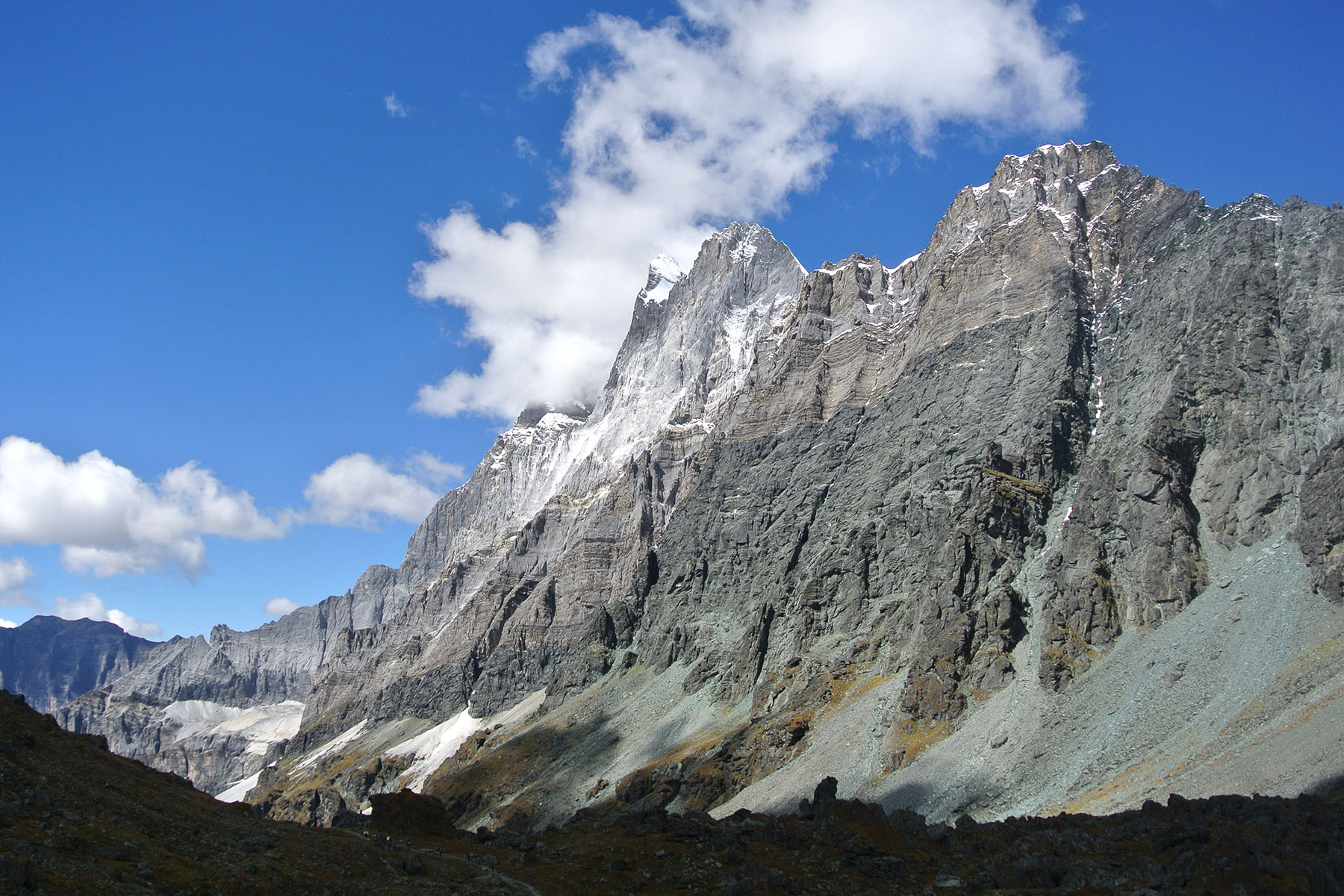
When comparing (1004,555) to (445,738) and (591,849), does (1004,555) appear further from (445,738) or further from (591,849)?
(445,738)

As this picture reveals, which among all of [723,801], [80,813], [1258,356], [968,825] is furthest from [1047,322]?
[80,813]

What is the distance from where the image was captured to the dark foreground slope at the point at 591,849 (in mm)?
20562

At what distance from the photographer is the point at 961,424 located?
123 metres

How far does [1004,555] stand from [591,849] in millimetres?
77895

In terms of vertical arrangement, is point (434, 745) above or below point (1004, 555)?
below

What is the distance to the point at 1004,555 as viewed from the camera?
9612 cm

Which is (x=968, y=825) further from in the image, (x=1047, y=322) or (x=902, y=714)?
(x=1047, y=322)

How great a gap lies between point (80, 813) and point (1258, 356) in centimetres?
10752

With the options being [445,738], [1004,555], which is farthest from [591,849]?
[445,738]

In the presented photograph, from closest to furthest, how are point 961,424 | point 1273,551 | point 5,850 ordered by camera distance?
1. point 5,850
2. point 1273,551
3. point 961,424

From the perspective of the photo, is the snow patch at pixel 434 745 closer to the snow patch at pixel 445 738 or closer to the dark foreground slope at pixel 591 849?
the snow patch at pixel 445 738

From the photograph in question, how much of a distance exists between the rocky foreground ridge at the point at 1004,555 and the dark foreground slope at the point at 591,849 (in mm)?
21026

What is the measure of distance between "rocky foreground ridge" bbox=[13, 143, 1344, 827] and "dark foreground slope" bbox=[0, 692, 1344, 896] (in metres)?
21.0

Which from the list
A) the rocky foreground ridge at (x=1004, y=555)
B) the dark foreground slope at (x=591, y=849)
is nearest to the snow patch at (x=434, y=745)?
the rocky foreground ridge at (x=1004, y=555)
